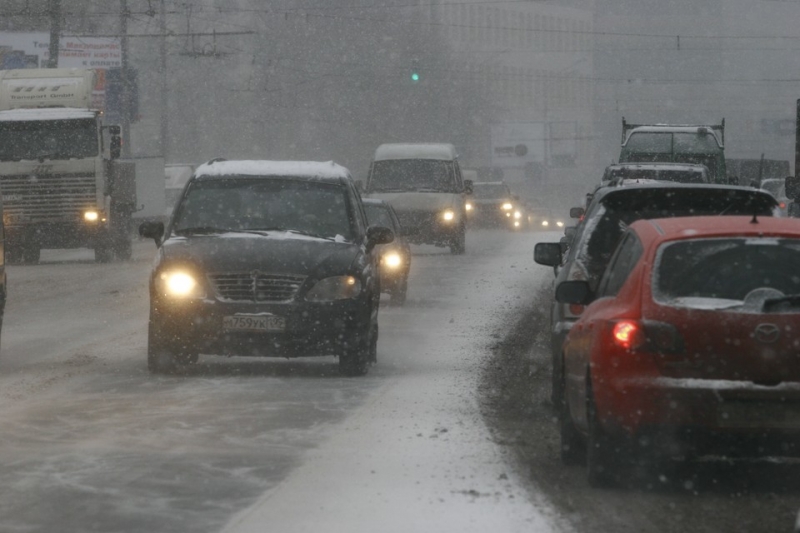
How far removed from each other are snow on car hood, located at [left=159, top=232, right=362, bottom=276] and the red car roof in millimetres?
5087

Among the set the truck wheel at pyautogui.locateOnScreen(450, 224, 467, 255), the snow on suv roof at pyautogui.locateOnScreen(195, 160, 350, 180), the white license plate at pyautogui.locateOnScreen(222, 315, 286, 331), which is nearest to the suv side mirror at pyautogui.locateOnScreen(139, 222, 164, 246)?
the snow on suv roof at pyautogui.locateOnScreen(195, 160, 350, 180)

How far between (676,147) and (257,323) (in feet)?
63.5

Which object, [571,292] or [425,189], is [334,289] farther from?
[425,189]

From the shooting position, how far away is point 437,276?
28328mm

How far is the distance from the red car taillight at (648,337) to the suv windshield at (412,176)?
28.0 meters

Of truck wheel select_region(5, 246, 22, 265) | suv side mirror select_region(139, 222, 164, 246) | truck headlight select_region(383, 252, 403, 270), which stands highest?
suv side mirror select_region(139, 222, 164, 246)

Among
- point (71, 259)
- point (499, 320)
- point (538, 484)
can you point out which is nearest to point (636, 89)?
point (71, 259)

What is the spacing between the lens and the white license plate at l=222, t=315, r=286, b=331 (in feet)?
42.5

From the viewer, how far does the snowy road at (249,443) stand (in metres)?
7.31

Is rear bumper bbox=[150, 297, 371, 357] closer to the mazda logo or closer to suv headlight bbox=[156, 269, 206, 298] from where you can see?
suv headlight bbox=[156, 269, 206, 298]

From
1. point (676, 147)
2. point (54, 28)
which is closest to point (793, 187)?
point (676, 147)

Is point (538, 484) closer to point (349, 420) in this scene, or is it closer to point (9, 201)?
point (349, 420)

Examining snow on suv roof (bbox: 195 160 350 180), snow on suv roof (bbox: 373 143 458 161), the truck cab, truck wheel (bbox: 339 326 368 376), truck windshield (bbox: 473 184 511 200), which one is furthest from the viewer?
truck windshield (bbox: 473 184 511 200)

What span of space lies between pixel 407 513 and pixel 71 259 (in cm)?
3093
